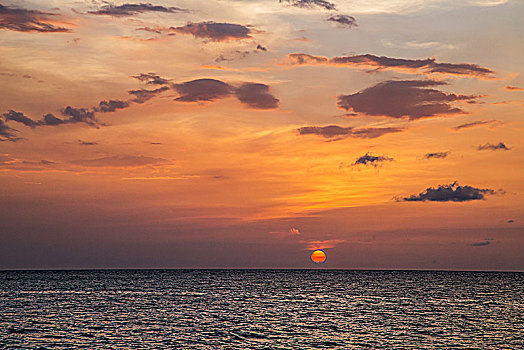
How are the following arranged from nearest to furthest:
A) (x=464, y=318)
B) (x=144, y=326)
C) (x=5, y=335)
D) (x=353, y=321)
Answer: (x=5, y=335)
(x=144, y=326)
(x=353, y=321)
(x=464, y=318)

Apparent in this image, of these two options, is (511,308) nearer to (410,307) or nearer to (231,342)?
(410,307)

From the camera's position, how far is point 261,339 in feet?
183

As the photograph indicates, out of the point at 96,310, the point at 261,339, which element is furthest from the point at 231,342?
the point at 96,310

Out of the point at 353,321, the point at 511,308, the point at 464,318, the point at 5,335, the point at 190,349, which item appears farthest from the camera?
the point at 511,308

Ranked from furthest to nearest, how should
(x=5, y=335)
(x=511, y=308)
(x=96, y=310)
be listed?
(x=511, y=308) < (x=96, y=310) < (x=5, y=335)

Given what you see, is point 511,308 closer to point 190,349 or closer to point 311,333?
point 311,333

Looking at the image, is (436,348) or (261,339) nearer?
(436,348)

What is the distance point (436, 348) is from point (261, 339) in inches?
683

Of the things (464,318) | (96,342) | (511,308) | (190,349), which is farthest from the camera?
(511,308)

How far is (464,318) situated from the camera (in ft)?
257

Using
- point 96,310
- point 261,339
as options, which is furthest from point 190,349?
point 96,310

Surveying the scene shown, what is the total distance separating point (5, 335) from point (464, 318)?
60764 mm

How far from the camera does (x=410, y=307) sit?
98.6 metres

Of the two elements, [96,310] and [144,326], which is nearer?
[144,326]
